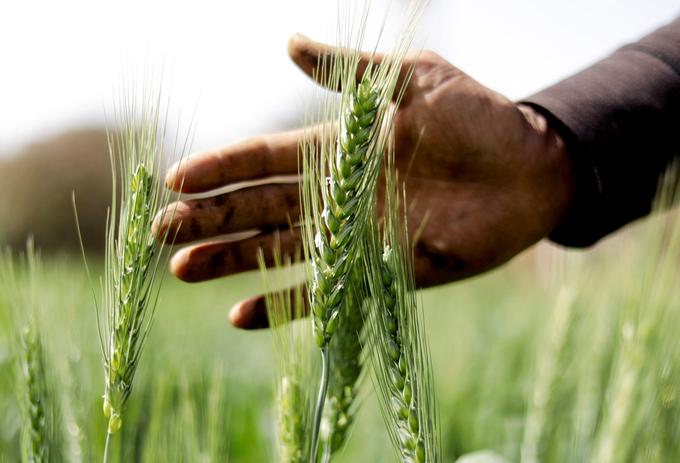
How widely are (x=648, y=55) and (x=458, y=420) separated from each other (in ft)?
4.87

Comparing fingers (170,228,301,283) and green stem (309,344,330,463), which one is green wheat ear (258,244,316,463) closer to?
green stem (309,344,330,463)

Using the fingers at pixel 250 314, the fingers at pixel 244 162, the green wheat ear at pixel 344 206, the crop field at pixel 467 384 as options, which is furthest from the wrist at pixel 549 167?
the green wheat ear at pixel 344 206

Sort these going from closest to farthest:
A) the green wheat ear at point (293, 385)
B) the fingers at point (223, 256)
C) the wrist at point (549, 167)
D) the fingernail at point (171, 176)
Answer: the green wheat ear at point (293, 385), the fingernail at point (171, 176), the fingers at point (223, 256), the wrist at point (549, 167)

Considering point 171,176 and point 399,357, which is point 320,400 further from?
point 171,176

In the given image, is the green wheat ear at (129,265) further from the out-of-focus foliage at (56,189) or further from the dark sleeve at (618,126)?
the out-of-focus foliage at (56,189)

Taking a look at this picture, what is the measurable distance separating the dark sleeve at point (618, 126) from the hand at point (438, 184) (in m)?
0.07

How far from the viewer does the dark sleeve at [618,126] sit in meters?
2.24

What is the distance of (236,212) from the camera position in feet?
6.19

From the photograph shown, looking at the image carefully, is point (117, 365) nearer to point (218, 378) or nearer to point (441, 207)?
point (218, 378)

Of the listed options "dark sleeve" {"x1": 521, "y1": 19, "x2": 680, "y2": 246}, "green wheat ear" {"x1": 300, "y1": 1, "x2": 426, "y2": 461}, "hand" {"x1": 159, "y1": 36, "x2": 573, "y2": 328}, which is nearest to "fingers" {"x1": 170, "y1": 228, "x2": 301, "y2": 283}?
"hand" {"x1": 159, "y1": 36, "x2": 573, "y2": 328}

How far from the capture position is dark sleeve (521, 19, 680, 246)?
2236 millimetres

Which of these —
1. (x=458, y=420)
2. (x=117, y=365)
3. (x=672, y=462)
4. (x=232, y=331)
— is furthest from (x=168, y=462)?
(x=232, y=331)

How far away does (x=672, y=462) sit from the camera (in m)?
1.29

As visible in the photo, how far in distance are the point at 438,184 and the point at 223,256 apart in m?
0.73
